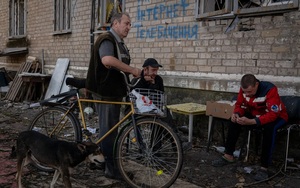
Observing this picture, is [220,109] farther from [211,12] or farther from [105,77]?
[105,77]

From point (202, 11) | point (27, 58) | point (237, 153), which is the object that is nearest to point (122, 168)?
point (237, 153)

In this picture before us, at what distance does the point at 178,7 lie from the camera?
20.8 ft

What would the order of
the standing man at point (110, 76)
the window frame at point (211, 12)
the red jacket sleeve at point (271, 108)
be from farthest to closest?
the window frame at point (211, 12) → the red jacket sleeve at point (271, 108) → the standing man at point (110, 76)

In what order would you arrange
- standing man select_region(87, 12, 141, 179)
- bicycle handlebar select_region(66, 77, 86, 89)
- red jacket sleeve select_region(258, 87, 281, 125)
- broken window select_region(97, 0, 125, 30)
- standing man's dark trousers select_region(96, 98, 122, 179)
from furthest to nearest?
1. broken window select_region(97, 0, 125, 30)
2. red jacket sleeve select_region(258, 87, 281, 125)
3. bicycle handlebar select_region(66, 77, 86, 89)
4. standing man's dark trousers select_region(96, 98, 122, 179)
5. standing man select_region(87, 12, 141, 179)

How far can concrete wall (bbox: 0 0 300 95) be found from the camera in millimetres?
4801

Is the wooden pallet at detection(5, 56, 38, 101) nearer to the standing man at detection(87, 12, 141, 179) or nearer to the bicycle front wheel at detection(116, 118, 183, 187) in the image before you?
the standing man at detection(87, 12, 141, 179)

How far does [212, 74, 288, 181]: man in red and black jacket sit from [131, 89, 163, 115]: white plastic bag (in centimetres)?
150

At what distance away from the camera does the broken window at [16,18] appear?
1305cm

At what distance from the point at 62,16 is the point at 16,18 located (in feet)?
13.4

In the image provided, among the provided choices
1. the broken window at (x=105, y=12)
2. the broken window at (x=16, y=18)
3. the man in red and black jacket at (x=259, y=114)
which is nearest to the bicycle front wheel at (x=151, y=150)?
the man in red and black jacket at (x=259, y=114)

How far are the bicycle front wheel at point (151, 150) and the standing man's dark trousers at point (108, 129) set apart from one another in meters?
0.21

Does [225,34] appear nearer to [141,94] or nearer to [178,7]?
[178,7]

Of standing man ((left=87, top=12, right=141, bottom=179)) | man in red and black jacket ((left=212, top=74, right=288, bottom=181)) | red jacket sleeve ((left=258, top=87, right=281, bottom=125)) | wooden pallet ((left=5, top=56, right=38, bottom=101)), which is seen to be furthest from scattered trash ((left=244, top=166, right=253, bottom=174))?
wooden pallet ((left=5, top=56, right=38, bottom=101))

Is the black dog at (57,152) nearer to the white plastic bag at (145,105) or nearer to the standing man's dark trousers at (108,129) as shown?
the standing man's dark trousers at (108,129)
